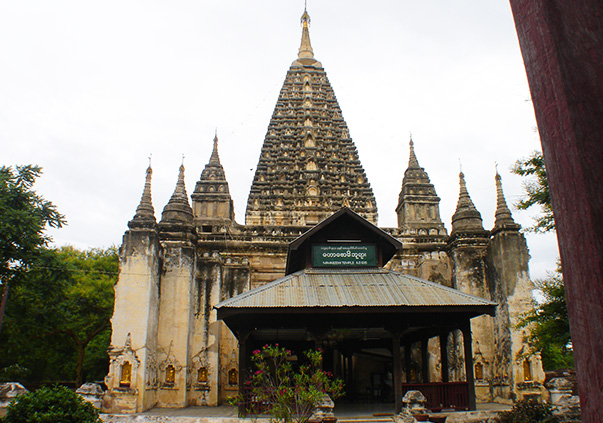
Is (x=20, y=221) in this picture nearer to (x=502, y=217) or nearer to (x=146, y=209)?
(x=146, y=209)

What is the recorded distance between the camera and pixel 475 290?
2056 centimetres

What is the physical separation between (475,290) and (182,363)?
11929mm

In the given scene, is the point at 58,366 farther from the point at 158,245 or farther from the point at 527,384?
the point at 527,384

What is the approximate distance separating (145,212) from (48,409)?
9.84 meters

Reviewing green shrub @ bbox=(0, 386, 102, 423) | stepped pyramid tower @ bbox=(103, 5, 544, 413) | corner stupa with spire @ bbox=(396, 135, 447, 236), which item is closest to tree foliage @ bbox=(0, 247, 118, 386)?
stepped pyramid tower @ bbox=(103, 5, 544, 413)

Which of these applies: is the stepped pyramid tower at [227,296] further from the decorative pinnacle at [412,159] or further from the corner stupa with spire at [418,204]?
the decorative pinnacle at [412,159]

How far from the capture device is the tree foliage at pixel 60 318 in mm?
23391

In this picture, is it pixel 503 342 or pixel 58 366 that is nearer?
pixel 503 342

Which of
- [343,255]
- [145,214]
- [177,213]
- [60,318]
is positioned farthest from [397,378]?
[60,318]

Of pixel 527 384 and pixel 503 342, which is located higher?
pixel 503 342

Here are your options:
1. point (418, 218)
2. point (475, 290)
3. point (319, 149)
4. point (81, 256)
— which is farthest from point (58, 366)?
point (475, 290)

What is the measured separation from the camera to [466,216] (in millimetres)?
22109

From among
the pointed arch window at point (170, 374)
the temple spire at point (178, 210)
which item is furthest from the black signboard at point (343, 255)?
the temple spire at point (178, 210)

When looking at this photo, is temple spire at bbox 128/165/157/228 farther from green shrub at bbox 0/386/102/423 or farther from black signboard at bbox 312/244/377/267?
green shrub at bbox 0/386/102/423
